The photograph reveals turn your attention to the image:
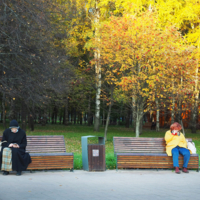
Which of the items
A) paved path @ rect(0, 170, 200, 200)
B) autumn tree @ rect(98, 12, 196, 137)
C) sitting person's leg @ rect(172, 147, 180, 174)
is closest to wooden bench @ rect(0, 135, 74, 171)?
paved path @ rect(0, 170, 200, 200)

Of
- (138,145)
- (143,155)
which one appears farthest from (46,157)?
(138,145)

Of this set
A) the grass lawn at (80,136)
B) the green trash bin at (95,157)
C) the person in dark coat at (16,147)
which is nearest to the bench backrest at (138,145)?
the grass lawn at (80,136)

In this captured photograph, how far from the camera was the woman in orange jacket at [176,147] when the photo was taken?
894cm

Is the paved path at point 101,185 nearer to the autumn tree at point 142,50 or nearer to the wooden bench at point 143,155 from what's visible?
the wooden bench at point 143,155

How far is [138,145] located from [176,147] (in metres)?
1.06

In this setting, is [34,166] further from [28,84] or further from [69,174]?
[28,84]

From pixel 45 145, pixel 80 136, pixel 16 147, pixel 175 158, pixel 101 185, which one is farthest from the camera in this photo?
pixel 80 136

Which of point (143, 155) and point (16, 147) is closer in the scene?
point (16, 147)

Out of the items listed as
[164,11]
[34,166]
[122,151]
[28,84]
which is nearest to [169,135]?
[122,151]

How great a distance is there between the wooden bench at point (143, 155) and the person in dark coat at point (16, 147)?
7.68ft

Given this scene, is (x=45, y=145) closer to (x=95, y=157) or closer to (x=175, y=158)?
(x=95, y=157)

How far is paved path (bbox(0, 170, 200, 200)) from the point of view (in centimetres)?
609

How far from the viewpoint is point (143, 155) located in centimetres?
896

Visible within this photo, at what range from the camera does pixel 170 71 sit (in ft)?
51.6
